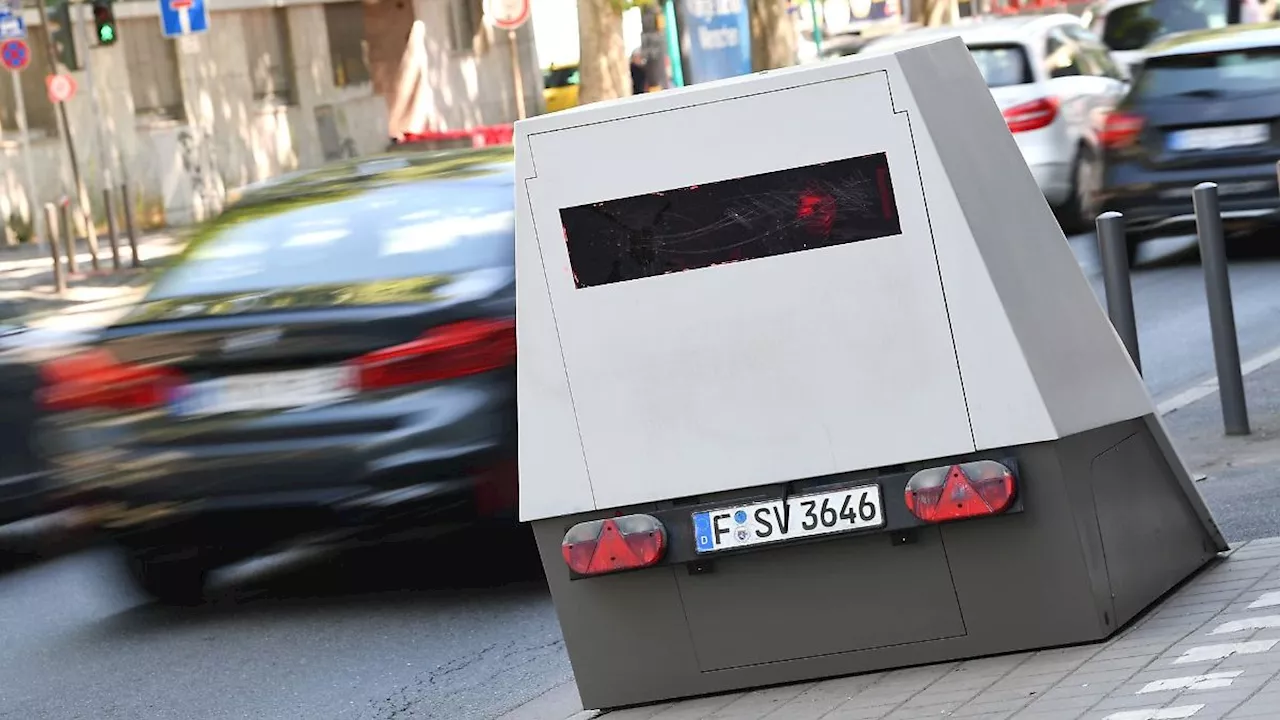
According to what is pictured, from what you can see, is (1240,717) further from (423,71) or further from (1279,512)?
(423,71)

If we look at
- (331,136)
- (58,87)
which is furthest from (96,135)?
(331,136)

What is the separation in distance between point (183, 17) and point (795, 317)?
24632 millimetres

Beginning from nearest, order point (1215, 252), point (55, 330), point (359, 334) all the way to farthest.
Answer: point (359, 334), point (1215, 252), point (55, 330)

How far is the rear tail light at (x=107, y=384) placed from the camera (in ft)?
26.4

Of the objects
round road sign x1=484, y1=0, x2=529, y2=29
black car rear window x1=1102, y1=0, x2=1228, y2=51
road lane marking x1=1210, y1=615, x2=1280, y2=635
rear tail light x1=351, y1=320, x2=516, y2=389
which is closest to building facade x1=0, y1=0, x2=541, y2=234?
round road sign x1=484, y1=0, x2=529, y2=29

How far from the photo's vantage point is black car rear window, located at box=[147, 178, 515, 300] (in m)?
8.12

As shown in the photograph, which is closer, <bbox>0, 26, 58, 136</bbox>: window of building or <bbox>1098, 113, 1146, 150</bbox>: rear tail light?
<bbox>1098, 113, 1146, 150</bbox>: rear tail light

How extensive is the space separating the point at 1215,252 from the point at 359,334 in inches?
141

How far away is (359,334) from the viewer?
7773 millimetres

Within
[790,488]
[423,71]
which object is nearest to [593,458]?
[790,488]

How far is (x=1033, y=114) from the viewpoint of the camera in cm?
1772

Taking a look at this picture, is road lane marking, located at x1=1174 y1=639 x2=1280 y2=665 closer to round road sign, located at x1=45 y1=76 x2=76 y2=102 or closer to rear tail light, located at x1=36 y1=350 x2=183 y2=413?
rear tail light, located at x1=36 y1=350 x2=183 y2=413

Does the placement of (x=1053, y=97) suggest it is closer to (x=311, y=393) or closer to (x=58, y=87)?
(x=311, y=393)

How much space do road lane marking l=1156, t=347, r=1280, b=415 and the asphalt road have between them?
407 millimetres
